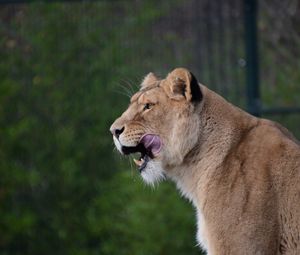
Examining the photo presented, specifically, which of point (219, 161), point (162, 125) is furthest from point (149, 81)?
point (219, 161)

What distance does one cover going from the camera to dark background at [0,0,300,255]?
978cm

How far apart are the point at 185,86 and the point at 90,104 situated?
393cm

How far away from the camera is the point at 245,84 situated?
10141mm

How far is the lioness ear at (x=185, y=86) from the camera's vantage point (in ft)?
19.9

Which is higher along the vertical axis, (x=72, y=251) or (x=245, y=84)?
(x=245, y=84)

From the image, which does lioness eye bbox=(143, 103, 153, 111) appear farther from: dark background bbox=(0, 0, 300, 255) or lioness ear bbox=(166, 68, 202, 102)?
dark background bbox=(0, 0, 300, 255)

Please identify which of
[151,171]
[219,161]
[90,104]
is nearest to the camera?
[219,161]

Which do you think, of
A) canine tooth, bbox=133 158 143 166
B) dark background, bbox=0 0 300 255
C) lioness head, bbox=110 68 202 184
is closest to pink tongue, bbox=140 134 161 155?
lioness head, bbox=110 68 202 184

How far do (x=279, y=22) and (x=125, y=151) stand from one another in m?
5.10

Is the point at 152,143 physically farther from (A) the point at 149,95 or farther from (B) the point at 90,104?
(B) the point at 90,104

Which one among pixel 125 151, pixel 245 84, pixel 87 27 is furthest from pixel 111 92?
pixel 125 151

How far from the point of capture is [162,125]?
614 centimetres

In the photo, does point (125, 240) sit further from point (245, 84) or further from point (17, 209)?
point (245, 84)

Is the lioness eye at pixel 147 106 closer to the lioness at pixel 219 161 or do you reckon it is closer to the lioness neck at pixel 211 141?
the lioness at pixel 219 161
